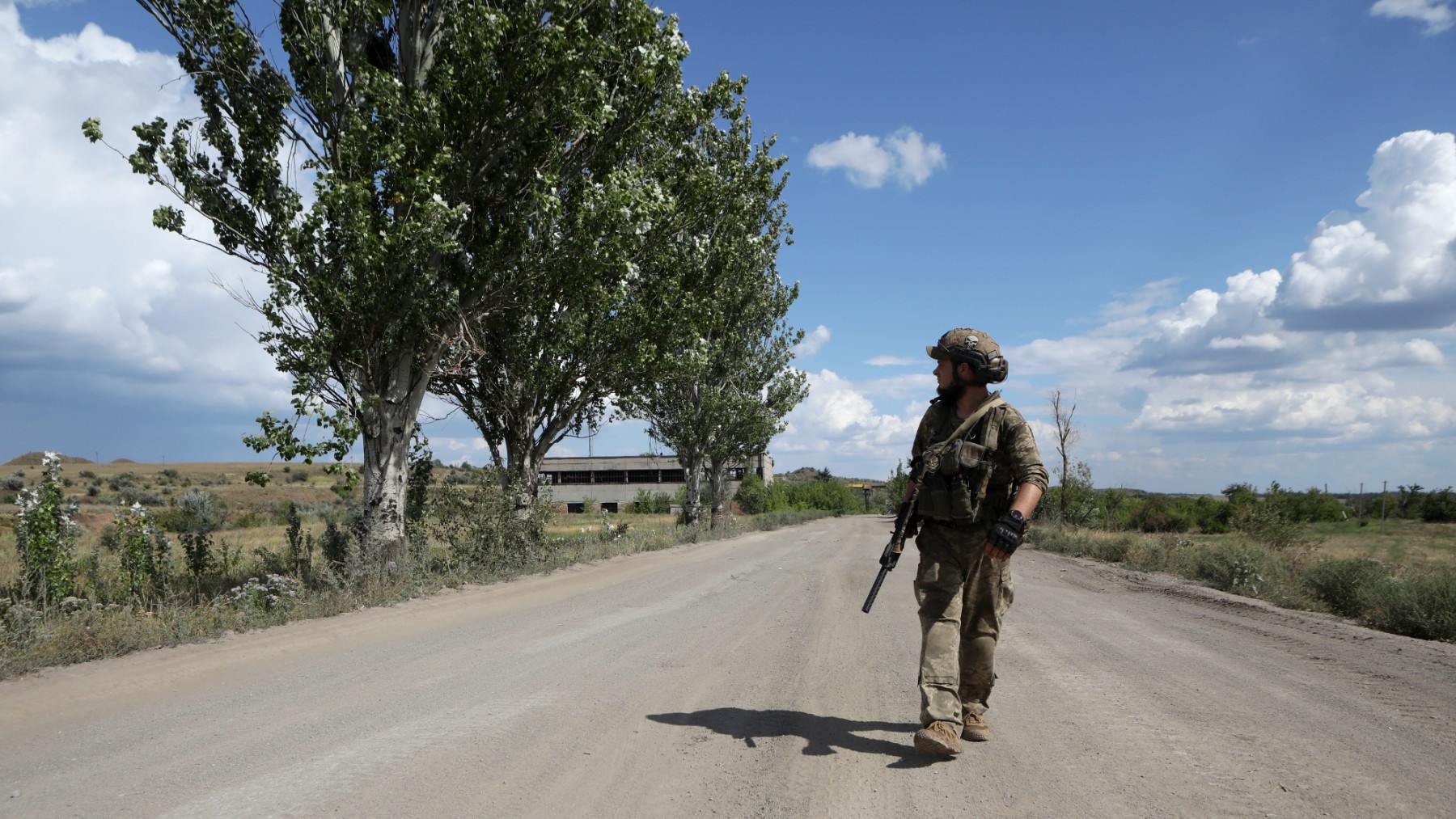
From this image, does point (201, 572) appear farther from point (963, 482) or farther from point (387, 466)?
point (963, 482)

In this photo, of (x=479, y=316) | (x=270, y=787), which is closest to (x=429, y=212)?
(x=479, y=316)

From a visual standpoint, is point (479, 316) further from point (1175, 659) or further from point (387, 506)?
point (1175, 659)

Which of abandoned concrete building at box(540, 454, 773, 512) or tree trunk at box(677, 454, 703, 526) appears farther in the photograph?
abandoned concrete building at box(540, 454, 773, 512)

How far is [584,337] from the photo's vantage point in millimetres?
14891

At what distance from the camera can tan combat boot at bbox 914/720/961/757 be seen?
3.73 m

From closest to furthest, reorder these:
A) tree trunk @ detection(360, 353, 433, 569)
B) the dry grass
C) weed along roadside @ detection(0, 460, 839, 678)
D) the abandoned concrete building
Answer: weed along roadside @ detection(0, 460, 839, 678), tree trunk @ detection(360, 353, 433, 569), the dry grass, the abandoned concrete building

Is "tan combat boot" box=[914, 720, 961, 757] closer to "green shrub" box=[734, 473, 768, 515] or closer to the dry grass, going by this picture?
the dry grass

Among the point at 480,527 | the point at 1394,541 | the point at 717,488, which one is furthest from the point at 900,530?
the point at 1394,541

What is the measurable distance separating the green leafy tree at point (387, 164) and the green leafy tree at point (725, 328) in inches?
159

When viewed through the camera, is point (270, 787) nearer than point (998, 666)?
Yes

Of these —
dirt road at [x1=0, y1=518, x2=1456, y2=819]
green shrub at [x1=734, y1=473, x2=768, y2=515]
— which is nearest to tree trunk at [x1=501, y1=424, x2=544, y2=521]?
dirt road at [x1=0, y1=518, x2=1456, y2=819]

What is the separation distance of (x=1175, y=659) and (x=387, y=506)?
389 inches

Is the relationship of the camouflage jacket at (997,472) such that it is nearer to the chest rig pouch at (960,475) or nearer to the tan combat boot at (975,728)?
the chest rig pouch at (960,475)

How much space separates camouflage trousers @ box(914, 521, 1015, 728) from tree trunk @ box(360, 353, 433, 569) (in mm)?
8994
